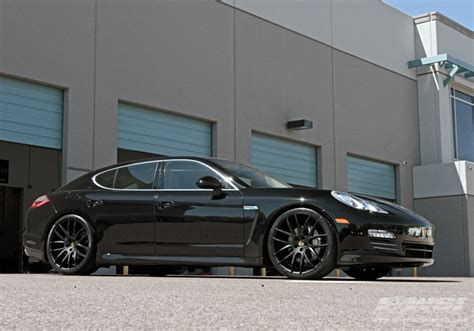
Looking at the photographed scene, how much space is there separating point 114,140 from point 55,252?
518 cm

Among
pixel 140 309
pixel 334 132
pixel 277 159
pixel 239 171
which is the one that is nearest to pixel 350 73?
pixel 334 132

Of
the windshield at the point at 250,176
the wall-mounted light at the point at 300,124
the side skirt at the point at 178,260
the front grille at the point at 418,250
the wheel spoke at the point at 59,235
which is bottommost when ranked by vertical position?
the side skirt at the point at 178,260

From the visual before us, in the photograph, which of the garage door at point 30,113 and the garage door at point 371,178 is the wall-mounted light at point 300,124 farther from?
the garage door at point 30,113

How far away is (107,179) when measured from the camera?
874 cm

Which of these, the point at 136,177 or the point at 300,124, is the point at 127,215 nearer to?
the point at 136,177

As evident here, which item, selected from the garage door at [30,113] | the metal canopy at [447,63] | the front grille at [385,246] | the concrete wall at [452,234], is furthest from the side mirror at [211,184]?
the metal canopy at [447,63]

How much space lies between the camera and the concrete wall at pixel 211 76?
12.8 metres

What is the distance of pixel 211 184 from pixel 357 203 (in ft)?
4.76

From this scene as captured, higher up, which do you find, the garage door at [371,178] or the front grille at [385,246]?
the garage door at [371,178]

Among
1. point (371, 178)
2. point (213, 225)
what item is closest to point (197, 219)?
point (213, 225)

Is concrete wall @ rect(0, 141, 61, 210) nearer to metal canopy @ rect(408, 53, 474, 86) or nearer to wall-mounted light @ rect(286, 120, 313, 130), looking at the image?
wall-mounted light @ rect(286, 120, 313, 130)

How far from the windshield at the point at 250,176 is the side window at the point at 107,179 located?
123 cm

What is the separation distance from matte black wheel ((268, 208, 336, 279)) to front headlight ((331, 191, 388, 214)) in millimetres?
287

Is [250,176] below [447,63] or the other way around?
below
